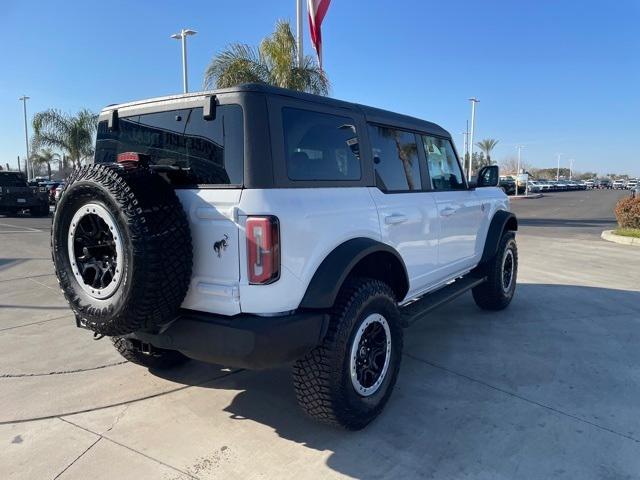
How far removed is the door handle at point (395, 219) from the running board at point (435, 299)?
71 cm

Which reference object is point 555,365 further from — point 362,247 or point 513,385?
point 362,247

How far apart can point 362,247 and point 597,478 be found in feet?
5.87

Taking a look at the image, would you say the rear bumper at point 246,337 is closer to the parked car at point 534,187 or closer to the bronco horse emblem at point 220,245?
the bronco horse emblem at point 220,245

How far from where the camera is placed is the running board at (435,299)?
3.76m

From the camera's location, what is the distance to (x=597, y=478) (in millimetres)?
2650

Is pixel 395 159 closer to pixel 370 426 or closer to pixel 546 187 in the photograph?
pixel 370 426

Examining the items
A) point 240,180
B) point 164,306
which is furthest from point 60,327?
point 240,180

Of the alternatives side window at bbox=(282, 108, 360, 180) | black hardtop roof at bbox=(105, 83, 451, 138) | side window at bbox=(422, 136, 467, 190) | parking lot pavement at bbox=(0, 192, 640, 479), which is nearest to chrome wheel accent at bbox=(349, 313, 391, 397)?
parking lot pavement at bbox=(0, 192, 640, 479)

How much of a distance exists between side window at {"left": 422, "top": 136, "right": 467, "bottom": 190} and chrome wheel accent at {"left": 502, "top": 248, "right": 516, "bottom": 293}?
1.30 meters

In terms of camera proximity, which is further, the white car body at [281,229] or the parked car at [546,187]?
the parked car at [546,187]

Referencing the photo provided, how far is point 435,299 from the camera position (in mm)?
4316

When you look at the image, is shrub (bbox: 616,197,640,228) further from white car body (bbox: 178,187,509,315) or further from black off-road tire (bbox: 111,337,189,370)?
black off-road tire (bbox: 111,337,189,370)

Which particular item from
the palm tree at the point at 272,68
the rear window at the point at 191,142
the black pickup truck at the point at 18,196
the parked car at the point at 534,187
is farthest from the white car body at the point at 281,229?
the parked car at the point at 534,187

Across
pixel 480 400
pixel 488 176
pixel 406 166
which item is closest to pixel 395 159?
pixel 406 166
